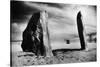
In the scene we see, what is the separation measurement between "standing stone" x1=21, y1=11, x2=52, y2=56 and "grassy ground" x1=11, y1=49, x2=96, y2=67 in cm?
9

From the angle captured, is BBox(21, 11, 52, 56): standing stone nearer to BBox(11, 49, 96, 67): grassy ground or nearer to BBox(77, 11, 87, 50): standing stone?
BBox(11, 49, 96, 67): grassy ground

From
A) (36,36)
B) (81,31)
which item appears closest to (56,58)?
(36,36)

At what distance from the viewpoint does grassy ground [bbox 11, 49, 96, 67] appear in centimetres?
253

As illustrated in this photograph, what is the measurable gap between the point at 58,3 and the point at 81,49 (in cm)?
87

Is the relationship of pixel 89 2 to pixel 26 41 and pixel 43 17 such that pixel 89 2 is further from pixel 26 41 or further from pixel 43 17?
pixel 26 41

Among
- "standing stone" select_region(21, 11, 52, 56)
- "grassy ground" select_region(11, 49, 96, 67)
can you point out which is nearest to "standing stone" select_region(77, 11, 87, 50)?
"grassy ground" select_region(11, 49, 96, 67)

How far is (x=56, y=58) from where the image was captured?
2.74m

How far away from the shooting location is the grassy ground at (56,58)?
2527 millimetres

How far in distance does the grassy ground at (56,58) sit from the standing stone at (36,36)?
0.09 meters

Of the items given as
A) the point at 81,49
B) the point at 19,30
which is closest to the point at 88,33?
the point at 81,49

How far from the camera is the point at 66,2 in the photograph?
111 inches

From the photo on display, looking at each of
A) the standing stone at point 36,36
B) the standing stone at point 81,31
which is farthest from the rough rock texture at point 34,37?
the standing stone at point 81,31

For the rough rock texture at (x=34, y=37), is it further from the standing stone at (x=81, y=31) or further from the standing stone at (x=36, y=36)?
the standing stone at (x=81, y=31)

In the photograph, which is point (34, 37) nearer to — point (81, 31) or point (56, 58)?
point (56, 58)
